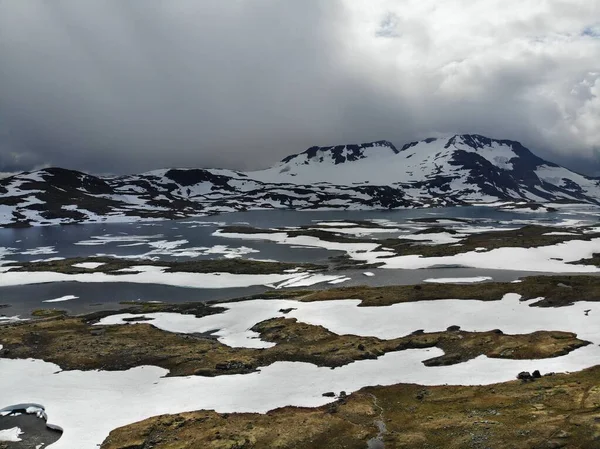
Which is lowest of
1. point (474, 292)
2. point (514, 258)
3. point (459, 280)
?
point (459, 280)

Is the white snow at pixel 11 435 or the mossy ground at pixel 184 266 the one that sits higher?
the mossy ground at pixel 184 266

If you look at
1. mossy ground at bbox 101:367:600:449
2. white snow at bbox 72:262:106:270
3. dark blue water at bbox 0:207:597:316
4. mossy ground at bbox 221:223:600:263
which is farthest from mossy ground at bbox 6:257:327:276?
mossy ground at bbox 101:367:600:449

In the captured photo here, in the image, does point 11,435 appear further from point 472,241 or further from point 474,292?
point 472,241

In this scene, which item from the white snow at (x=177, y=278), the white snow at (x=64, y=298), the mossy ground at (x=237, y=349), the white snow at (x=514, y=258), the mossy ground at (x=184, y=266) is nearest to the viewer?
the mossy ground at (x=237, y=349)

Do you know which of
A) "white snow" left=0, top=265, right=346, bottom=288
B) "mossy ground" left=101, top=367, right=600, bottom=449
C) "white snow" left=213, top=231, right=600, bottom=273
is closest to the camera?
"mossy ground" left=101, top=367, right=600, bottom=449

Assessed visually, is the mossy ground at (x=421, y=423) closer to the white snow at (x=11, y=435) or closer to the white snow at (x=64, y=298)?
the white snow at (x=11, y=435)

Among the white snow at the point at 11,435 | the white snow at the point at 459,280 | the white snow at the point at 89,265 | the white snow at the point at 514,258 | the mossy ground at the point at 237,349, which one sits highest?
the white snow at the point at 514,258

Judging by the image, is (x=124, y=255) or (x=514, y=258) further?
(x=124, y=255)

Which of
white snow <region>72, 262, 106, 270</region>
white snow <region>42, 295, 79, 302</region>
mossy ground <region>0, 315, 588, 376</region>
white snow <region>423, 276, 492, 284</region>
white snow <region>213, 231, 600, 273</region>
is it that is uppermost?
white snow <region>213, 231, 600, 273</region>

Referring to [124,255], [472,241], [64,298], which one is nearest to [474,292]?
[472,241]

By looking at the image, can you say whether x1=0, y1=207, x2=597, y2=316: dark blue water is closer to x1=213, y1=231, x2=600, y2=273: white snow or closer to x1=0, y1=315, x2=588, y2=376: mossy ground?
x1=213, y1=231, x2=600, y2=273: white snow

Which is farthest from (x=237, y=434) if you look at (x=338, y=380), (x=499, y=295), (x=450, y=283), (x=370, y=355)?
(x=450, y=283)

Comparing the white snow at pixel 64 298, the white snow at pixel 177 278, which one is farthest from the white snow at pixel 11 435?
the white snow at pixel 177 278

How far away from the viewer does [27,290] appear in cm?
7719
